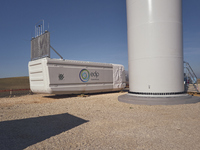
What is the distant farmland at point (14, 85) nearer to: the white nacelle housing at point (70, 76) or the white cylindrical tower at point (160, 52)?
the white nacelle housing at point (70, 76)

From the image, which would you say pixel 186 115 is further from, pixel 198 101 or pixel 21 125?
pixel 21 125

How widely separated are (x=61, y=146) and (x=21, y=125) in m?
2.35

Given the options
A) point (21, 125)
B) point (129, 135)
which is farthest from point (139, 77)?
point (21, 125)

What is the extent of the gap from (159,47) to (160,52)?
27 cm

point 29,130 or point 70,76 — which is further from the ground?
point 70,76

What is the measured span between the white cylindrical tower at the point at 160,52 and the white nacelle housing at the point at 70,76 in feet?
16.5

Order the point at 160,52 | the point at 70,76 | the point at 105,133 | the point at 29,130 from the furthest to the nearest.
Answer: the point at 70,76 < the point at 160,52 < the point at 29,130 < the point at 105,133

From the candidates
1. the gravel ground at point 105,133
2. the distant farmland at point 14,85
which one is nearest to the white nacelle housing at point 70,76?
the gravel ground at point 105,133

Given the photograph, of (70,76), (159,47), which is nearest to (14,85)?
(70,76)

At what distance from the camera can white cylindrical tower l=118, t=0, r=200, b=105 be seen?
896cm

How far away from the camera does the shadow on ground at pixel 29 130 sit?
381 cm

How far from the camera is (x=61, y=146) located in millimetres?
3641

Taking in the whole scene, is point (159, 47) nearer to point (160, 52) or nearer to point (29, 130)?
point (160, 52)

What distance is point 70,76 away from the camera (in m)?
12.9
